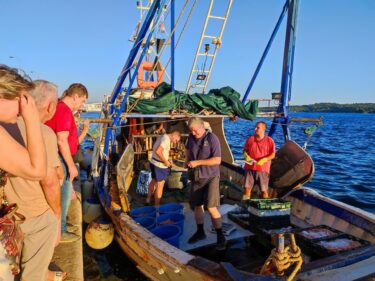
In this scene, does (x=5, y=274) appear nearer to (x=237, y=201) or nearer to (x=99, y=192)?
(x=99, y=192)

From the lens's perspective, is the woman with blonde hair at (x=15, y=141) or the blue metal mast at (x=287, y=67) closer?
the woman with blonde hair at (x=15, y=141)

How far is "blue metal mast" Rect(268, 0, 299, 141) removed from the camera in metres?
7.46

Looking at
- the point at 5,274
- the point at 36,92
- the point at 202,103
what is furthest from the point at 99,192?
the point at 5,274

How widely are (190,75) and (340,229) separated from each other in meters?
6.22

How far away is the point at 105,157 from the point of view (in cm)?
754

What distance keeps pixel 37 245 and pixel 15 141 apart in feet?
3.39

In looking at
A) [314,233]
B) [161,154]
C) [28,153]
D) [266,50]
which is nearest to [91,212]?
[161,154]

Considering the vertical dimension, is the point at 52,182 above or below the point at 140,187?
above

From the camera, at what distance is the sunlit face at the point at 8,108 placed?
1868 mm

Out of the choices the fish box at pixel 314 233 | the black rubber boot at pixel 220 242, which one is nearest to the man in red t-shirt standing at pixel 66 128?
the black rubber boot at pixel 220 242

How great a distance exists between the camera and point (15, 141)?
6.07 ft

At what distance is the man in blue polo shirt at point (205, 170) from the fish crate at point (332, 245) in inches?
50.2

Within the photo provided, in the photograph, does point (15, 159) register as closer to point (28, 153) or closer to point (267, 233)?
point (28, 153)

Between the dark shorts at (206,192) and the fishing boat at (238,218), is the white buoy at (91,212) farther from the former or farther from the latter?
the dark shorts at (206,192)
